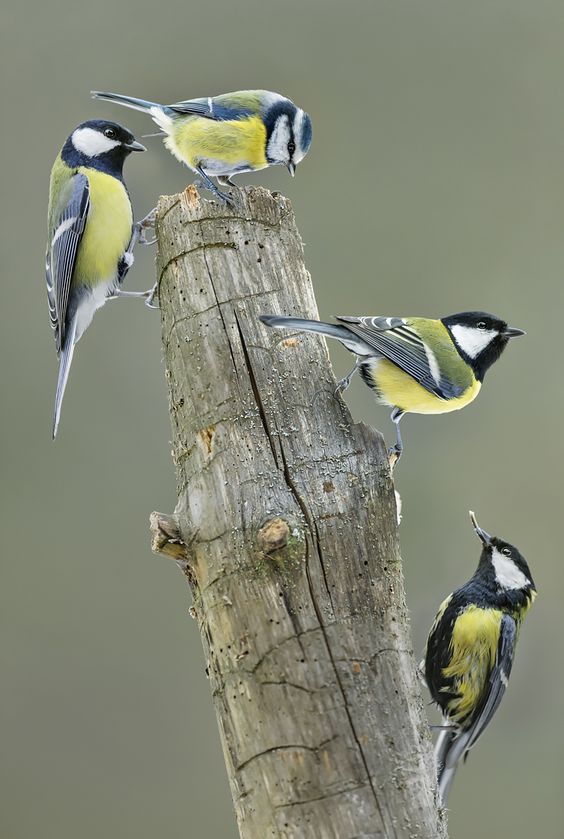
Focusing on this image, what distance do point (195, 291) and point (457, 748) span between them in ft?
3.88

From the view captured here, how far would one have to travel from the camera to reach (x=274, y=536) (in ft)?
4.65

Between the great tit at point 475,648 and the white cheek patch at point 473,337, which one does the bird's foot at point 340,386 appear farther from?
the great tit at point 475,648

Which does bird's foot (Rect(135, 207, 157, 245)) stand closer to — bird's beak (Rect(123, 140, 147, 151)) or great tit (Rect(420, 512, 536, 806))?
bird's beak (Rect(123, 140, 147, 151))

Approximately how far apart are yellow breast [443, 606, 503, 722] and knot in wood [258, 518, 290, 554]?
905 millimetres

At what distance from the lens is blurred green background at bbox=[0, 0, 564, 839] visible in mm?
3680

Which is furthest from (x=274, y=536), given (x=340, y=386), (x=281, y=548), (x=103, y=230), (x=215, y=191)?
(x=103, y=230)

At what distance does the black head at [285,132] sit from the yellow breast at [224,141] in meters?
0.02

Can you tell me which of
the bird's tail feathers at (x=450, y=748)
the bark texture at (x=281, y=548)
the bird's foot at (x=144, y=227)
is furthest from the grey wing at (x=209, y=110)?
the bird's tail feathers at (x=450, y=748)

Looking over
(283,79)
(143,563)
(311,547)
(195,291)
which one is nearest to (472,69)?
(283,79)

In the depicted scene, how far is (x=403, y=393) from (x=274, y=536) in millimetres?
533

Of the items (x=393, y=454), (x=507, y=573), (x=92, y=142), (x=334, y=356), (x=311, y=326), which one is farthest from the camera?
(x=334, y=356)

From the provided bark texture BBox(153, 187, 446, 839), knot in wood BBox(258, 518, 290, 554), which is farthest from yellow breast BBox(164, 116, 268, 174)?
knot in wood BBox(258, 518, 290, 554)

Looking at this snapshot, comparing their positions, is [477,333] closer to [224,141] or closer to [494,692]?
[224,141]

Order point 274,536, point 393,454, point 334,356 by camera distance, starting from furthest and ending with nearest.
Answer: point 334,356, point 393,454, point 274,536
